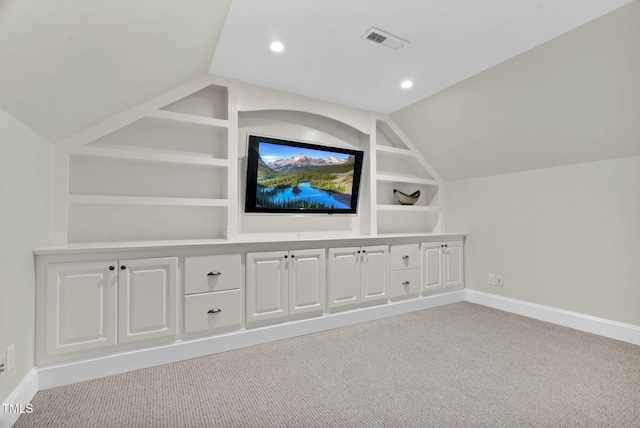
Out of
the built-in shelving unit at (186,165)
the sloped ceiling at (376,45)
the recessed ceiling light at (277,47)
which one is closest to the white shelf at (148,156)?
the built-in shelving unit at (186,165)

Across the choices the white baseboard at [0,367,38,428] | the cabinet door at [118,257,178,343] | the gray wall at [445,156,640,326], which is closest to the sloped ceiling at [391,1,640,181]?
the gray wall at [445,156,640,326]

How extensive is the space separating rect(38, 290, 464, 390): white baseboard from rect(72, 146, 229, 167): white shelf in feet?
4.67

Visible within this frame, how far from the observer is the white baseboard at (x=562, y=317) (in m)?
2.75

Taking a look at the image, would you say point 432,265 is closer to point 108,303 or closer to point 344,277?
point 344,277

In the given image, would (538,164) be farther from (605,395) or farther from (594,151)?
(605,395)

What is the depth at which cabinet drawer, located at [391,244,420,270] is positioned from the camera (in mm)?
3541

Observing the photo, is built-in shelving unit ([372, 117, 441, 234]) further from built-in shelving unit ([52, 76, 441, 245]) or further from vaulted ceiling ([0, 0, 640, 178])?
vaulted ceiling ([0, 0, 640, 178])

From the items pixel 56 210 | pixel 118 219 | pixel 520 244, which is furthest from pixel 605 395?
pixel 56 210

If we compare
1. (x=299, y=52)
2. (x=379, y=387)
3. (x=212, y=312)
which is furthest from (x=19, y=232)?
(x=379, y=387)

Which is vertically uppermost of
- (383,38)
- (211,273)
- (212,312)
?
(383,38)

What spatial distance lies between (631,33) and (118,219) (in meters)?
3.81

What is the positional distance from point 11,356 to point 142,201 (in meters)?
1.24

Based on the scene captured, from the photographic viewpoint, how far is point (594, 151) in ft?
9.49

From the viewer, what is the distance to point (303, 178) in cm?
344
